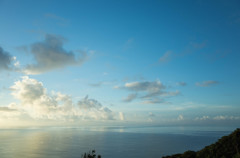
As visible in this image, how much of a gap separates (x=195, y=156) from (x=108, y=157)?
10085cm

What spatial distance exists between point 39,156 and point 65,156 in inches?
762

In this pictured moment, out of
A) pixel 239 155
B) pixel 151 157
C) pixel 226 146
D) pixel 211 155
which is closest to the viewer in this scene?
pixel 239 155

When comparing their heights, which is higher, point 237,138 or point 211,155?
point 237,138

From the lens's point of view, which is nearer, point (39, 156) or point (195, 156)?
point (195, 156)

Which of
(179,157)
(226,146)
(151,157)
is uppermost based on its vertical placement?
(226,146)

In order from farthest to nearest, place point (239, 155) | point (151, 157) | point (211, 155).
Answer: point (151, 157)
point (211, 155)
point (239, 155)

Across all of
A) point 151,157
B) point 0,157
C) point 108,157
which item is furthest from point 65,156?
point 151,157

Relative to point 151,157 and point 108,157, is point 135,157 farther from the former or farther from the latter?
point 108,157

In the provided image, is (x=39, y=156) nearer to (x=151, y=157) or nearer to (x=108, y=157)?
(x=108, y=157)

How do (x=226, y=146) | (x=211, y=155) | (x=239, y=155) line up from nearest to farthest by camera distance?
(x=239, y=155), (x=211, y=155), (x=226, y=146)

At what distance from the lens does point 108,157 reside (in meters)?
120

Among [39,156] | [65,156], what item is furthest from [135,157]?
[39,156]

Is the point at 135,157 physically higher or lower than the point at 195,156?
lower

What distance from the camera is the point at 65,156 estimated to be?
121 m
